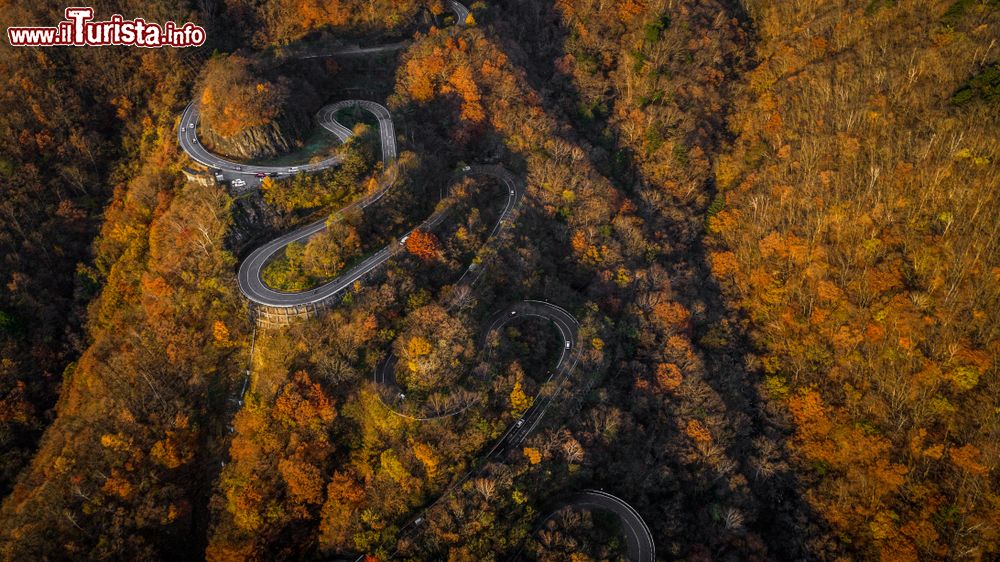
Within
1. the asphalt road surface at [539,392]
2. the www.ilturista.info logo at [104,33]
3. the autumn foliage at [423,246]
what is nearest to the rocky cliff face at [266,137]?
the www.ilturista.info logo at [104,33]

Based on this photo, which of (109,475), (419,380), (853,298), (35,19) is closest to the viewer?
(109,475)

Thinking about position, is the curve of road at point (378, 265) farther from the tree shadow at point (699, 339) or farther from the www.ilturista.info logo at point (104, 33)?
the www.ilturista.info logo at point (104, 33)

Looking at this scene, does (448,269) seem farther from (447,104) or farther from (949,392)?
(949,392)

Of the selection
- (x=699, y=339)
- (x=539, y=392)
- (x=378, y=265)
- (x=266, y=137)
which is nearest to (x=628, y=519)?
(x=539, y=392)

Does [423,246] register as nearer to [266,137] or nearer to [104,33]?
[266,137]

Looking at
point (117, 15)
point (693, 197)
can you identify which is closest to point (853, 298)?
point (693, 197)

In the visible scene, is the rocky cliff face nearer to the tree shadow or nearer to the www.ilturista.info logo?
the www.ilturista.info logo
